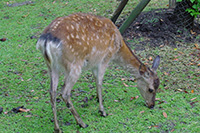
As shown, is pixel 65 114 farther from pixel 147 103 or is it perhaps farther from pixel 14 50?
pixel 14 50

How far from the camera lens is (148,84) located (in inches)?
197

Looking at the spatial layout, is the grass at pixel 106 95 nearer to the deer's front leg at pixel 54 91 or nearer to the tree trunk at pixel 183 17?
the deer's front leg at pixel 54 91

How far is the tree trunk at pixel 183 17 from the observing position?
7.16 m

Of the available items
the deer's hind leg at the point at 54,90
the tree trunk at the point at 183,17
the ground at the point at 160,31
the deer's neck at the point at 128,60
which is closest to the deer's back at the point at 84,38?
the deer's neck at the point at 128,60

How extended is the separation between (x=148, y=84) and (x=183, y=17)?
9.99 ft

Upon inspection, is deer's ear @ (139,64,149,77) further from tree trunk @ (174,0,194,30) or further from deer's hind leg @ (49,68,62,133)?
tree trunk @ (174,0,194,30)

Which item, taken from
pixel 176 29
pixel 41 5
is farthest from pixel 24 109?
pixel 41 5

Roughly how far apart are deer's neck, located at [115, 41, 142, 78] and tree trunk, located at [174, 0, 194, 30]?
9.12 feet

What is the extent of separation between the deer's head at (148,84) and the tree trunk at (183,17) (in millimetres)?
2693

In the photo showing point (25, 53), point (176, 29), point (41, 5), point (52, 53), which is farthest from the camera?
point (41, 5)

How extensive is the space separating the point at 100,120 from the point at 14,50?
11.4 ft

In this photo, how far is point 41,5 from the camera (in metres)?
9.67

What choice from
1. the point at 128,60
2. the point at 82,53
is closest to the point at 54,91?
the point at 82,53

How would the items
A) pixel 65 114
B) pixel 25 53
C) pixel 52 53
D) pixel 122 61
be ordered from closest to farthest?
pixel 52 53, pixel 65 114, pixel 122 61, pixel 25 53
